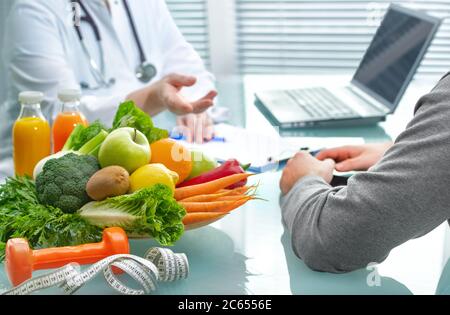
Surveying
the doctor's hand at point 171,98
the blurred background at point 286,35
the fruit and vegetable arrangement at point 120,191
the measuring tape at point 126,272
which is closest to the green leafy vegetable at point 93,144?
the fruit and vegetable arrangement at point 120,191

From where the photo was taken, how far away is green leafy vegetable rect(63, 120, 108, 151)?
1.24 m

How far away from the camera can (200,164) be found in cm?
122

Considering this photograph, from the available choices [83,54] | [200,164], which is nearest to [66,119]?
[200,164]

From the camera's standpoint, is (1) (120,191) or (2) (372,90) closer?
(1) (120,191)

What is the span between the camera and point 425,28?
70.7 inches

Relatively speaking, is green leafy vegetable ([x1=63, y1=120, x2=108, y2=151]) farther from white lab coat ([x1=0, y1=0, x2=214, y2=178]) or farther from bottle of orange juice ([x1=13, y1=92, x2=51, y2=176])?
white lab coat ([x1=0, y1=0, x2=214, y2=178])

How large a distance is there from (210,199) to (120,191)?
0.14 m

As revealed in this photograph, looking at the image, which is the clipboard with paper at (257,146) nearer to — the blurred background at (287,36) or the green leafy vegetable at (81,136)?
the green leafy vegetable at (81,136)

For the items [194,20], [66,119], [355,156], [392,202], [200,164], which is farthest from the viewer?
[194,20]

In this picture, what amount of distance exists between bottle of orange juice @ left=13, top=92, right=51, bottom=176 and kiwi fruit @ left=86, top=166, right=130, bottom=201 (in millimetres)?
271

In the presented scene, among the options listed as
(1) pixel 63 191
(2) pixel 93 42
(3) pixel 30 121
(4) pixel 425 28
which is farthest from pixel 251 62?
(1) pixel 63 191

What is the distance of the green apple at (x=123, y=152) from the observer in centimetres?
113

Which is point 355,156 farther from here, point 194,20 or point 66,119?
point 194,20
